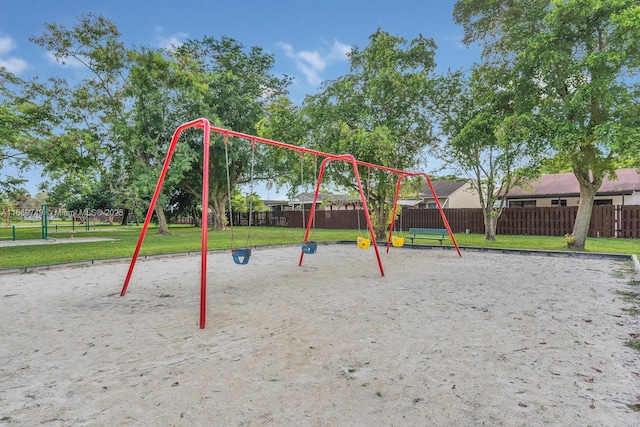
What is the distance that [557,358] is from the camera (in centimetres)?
304

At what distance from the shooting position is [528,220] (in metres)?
18.8

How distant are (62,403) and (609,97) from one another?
1218cm

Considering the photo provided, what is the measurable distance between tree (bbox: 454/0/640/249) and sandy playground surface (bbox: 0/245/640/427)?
17.4 ft

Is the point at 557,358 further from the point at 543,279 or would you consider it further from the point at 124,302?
the point at 124,302

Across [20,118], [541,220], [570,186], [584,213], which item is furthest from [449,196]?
[20,118]

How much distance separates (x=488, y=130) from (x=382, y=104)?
4.27m

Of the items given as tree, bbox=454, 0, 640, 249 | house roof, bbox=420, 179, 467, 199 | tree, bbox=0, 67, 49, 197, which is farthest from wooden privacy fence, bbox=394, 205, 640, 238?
tree, bbox=0, 67, 49, 197

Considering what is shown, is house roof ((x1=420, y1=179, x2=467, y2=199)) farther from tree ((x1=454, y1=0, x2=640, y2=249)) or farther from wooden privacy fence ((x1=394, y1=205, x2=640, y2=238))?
tree ((x1=454, y1=0, x2=640, y2=249))

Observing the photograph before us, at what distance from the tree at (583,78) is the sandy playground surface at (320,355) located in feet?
17.4

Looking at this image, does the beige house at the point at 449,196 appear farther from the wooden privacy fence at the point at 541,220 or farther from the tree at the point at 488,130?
the tree at the point at 488,130

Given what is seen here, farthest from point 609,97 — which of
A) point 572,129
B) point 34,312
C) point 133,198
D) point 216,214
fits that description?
point 216,214

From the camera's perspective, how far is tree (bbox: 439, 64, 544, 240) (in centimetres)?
1107

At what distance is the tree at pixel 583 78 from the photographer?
9.24 meters

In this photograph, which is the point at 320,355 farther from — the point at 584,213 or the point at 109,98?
the point at 109,98
